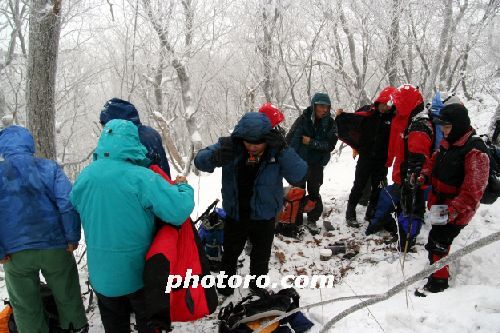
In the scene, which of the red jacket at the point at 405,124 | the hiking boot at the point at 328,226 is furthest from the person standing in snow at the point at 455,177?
the hiking boot at the point at 328,226

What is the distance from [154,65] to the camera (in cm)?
1255

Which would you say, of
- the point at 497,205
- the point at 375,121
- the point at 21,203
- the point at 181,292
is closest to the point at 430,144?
the point at 375,121

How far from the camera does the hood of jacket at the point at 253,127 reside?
2.84 meters

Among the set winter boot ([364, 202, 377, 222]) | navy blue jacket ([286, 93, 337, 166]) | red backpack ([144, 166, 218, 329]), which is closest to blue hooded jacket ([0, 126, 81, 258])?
red backpack ([144, 166, 218, 329])

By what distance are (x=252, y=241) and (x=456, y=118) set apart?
2233 mm

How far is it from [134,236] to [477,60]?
16711 mm

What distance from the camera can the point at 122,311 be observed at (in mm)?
2420

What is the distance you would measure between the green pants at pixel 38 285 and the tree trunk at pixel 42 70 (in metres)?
1.71

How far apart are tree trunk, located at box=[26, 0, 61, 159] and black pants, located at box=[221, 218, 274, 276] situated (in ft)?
7.90

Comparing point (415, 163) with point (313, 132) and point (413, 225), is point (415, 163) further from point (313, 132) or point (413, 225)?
point (313, 132)

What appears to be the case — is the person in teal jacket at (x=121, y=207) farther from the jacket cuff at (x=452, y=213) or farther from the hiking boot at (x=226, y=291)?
the jacket cuff at (x=452, y=213)

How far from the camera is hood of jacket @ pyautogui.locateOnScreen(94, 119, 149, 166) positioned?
6.89ft

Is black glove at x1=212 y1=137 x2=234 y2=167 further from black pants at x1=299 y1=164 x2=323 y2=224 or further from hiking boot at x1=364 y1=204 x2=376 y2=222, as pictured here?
hiking boot at x1=364 y1=204 x2=376 y2=222
